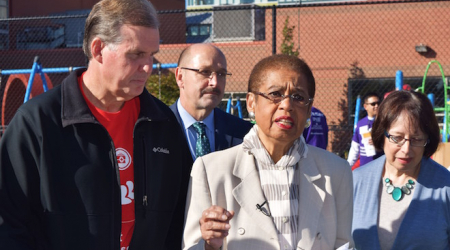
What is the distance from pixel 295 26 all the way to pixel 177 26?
7.22 metres

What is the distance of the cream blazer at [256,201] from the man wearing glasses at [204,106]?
4.00 ft

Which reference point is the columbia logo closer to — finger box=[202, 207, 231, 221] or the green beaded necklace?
finger box=[202, 207, 231, 221]

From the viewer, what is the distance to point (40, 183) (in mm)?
2268

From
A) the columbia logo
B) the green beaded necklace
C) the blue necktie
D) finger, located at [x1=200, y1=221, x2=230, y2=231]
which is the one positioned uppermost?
the columbia logo

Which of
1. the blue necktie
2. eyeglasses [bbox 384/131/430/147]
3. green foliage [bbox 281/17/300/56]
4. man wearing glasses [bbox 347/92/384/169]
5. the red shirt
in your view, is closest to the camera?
the red shirt

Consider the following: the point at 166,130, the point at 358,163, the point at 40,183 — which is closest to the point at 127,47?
the point at 166,130

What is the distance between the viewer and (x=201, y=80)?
4.11 metres

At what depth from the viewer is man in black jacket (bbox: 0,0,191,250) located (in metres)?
2.24

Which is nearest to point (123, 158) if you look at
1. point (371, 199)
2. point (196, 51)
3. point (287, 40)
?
point (371, 199)

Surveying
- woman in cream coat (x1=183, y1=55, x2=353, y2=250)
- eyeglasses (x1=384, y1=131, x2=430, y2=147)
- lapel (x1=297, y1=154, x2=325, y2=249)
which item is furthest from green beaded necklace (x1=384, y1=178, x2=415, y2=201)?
lapel (x1=297, y1=154, x2=325, y2=249)

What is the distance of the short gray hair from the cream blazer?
0.63m

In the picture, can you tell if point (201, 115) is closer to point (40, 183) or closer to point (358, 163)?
point (40, 183)

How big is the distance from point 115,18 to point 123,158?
592 millimetres

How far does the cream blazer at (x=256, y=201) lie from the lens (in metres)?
2.36
